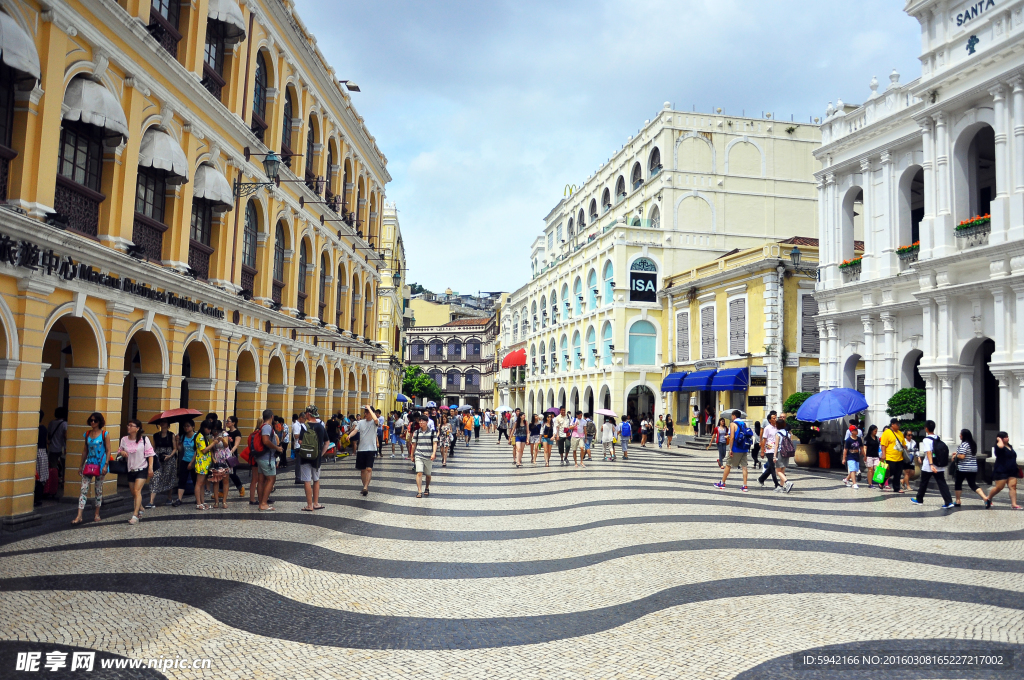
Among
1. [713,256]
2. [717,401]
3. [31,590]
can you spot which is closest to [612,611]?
[31,590]

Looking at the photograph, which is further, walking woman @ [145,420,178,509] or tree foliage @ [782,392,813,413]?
tree foliage @ [782,392,813,413]

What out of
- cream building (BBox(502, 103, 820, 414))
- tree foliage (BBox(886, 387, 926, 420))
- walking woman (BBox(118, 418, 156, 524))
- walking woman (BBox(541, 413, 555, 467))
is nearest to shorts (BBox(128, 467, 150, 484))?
walking woman (BBox(118, 418, 156, 524))

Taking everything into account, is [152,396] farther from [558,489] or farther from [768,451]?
[768,451]

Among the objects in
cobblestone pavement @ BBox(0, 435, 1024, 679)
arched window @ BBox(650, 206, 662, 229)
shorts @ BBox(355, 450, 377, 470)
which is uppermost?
arched window @ BBox(650, 206, 662, 229)

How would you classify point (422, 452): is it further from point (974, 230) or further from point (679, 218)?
point (679, 218)

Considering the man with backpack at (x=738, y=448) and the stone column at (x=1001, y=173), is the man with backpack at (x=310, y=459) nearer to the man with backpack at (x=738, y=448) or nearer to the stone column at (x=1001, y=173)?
the man with backpack at (x=738, y=448)

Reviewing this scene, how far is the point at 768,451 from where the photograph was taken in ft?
52.2

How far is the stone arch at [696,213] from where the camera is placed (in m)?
40.8

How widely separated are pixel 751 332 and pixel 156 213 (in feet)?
80.4

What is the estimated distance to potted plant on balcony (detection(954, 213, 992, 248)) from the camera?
17.8 meters

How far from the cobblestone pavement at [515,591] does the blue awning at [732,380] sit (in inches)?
745

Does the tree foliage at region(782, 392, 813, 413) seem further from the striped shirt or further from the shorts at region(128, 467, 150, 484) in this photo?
the shorts at region(128, 467, 150, 484)

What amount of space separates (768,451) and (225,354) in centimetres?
1344

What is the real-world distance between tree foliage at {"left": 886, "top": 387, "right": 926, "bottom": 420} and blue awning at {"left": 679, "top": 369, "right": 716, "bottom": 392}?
12680mm
